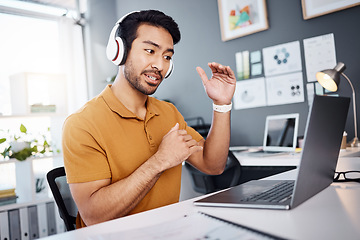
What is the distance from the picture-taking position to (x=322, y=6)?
8.57 feet

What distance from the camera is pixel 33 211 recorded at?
9.87 feet

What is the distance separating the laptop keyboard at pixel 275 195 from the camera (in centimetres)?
82

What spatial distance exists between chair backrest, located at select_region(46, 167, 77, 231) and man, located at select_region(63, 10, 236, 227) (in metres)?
0.07

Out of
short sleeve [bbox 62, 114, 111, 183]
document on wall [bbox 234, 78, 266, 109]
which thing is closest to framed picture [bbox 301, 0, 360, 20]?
document on wall [bbox 234, 78, 266, 109]

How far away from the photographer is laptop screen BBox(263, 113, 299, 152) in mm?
2467

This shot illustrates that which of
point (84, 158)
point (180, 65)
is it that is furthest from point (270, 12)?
point (84, 158)

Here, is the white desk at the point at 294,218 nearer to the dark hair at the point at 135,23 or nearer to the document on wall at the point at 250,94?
the dark hair at the point at 135,23

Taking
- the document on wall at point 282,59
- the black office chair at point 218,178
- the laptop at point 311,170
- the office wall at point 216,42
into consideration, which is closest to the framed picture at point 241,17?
the office wall at point 216,42

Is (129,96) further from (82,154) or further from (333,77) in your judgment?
(333,77)

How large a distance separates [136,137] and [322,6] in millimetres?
2093

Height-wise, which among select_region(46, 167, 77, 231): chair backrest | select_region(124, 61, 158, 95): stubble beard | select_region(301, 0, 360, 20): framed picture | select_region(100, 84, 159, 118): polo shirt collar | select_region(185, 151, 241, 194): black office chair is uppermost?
select_region(301, 0, 360, 20): framed picture

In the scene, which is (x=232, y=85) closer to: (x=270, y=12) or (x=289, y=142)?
(x=289, y=142)

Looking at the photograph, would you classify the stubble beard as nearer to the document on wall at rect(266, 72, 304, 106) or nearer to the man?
the man

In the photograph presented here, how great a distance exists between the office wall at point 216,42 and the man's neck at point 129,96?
181 centimetres
